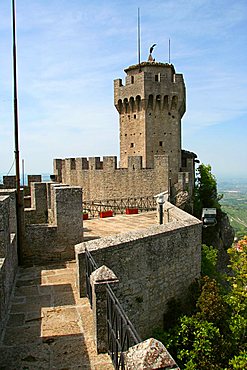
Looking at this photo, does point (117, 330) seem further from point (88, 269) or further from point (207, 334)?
point (207, 334)

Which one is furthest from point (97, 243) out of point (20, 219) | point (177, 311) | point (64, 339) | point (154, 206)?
point (154, 206)

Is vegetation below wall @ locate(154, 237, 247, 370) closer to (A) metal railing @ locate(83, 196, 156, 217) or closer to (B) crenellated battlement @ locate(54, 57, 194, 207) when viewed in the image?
(A) metal railing @ locate(83, 196, 156, 217)

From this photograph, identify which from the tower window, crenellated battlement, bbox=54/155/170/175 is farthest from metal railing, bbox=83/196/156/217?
the tower window

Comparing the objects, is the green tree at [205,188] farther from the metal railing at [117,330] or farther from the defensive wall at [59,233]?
the metal railing at [117,330]

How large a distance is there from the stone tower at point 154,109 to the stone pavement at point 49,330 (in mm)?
18547

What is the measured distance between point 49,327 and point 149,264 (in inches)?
127

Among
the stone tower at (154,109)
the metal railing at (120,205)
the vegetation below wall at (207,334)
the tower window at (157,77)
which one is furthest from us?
the tower window at (157,77)

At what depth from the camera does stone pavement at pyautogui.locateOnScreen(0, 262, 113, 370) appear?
4.89 meters

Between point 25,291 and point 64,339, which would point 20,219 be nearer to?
point 25,291

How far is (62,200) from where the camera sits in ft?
30.4

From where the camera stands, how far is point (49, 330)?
18.8ft

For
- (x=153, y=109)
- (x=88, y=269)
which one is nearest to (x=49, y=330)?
(x=88, y=269)

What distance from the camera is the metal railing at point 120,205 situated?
21.0 metres

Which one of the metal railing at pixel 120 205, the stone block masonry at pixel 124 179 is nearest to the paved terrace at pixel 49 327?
the metal railing at pixel 120 205
